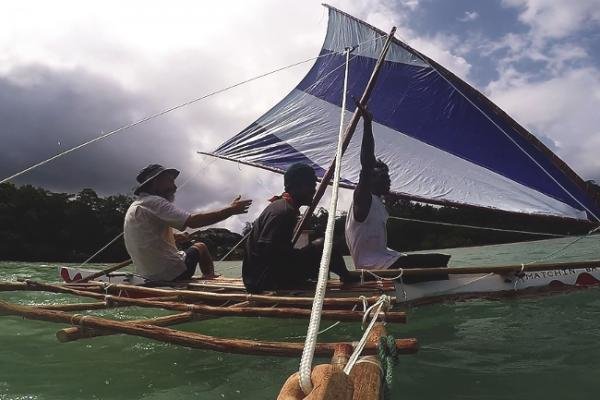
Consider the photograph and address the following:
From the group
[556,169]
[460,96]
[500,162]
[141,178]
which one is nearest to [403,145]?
[460,96]

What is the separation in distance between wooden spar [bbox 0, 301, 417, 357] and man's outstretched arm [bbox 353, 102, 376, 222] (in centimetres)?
226

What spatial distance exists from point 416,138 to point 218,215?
3.97 metres

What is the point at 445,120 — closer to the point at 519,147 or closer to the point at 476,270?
the point at 519,147

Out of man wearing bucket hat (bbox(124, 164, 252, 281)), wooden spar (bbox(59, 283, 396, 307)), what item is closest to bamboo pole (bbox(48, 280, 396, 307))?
wooden spar (bbox(59, 283, 396, 307))

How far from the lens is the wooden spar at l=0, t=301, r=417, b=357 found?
2.37m

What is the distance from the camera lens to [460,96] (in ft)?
22.8

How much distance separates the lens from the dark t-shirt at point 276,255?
4.20 m

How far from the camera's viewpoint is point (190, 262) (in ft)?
20.5

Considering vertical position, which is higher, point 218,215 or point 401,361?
point 218,215

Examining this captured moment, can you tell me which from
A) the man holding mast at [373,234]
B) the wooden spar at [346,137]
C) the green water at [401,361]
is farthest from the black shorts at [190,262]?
the man holding mast at [373,234]

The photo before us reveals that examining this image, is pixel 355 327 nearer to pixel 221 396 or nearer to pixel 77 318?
pixel 221 396

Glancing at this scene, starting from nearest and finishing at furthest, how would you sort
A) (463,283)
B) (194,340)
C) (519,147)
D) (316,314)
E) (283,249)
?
1. (316,314)
2. (194,340)
3. (283,249)
4. (463,283)
5. (519,147)

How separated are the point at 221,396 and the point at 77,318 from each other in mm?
1279

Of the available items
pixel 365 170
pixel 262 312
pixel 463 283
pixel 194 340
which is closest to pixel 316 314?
pixel 194 340
